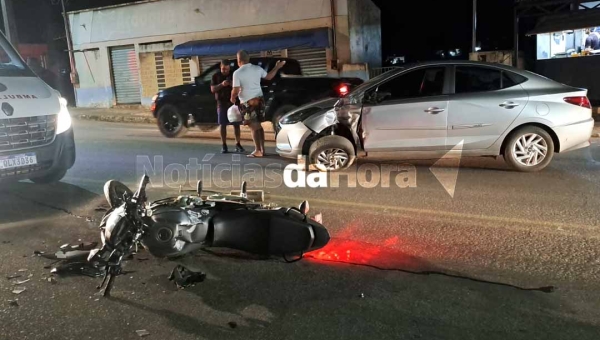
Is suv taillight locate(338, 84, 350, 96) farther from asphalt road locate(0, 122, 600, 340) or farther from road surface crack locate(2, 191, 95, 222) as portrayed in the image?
road surface crack locate(2, 191, 95, 222)

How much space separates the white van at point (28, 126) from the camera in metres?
6.28

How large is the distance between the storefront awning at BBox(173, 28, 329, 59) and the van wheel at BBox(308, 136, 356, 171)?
9.98m

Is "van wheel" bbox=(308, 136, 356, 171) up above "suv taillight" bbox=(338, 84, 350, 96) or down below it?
below

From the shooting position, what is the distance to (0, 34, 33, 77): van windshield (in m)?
6.96

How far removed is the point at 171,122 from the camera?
492 inches

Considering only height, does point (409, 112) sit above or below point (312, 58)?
below

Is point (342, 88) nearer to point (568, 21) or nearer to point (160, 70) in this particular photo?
point (568, 21)

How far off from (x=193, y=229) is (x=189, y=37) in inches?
684

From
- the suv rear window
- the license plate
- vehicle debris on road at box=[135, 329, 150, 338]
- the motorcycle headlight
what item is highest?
the suv rear window

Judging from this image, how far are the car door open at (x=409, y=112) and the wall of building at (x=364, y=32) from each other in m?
10.3

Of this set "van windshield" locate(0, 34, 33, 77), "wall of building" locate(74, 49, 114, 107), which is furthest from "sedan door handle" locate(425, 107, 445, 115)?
"wall of building" locate(74, 49, 114, 107)

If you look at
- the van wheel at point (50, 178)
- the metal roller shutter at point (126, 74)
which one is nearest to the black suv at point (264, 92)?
the van wheel at point (50, 178)

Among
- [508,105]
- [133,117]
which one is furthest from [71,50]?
[508,105]

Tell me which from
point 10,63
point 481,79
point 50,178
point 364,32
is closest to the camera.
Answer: point 10,63
